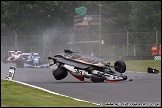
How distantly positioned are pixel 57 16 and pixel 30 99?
51.8m

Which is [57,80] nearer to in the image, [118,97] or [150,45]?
[118,97]

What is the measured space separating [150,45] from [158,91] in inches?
1068

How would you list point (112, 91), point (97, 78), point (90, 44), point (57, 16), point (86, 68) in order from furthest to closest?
point (57, 16) → point (90, 44) → point (86, 68) → point (97, 78) → point (112, 91)

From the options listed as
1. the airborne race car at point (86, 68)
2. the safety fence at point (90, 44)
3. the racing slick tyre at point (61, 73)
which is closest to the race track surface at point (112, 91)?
the airborne race car at point (86, 68)

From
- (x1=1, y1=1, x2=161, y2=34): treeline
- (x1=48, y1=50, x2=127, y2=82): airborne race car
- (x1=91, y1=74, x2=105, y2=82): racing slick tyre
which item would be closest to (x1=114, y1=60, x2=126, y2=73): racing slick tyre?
(x1=48, y1=50, x2=127, y2=82): airborne race car

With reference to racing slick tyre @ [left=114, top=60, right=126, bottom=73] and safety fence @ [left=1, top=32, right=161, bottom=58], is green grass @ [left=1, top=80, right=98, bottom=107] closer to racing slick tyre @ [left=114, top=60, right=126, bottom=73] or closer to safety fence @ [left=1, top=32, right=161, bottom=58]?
racing slick tyre @ [left=114, top=60, right=126, bottom=73]

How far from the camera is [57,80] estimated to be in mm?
22203

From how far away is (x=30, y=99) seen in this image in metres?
12.8

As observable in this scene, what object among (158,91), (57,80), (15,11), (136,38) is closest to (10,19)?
(15,11)

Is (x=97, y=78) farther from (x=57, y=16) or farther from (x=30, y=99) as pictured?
(x=57, y=16)

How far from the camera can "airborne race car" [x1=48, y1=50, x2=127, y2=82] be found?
2023 centimetres

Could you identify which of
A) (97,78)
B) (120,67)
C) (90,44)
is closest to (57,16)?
(90,44)

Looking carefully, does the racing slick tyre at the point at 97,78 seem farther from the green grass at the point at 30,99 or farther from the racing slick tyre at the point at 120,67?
the green grass at the point at 30,99

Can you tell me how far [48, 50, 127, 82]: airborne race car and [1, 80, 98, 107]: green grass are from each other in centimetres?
242
